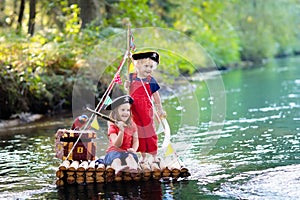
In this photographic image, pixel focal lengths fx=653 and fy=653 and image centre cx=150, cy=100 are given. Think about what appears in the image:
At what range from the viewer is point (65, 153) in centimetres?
952

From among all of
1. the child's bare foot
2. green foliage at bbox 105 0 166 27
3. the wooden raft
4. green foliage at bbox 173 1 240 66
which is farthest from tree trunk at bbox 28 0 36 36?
the child's bare foot

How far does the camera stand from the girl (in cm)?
871

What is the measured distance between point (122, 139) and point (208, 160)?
187 cm

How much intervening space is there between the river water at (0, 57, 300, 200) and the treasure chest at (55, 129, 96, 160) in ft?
1.32

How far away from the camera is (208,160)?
33.3ft

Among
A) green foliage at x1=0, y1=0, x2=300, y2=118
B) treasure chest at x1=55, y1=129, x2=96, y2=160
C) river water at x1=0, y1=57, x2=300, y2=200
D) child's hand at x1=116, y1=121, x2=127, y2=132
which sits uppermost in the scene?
green foliage at x1=0, y1=0, x2=300, y2=118

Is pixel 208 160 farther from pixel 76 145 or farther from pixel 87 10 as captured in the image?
pixel 87 10

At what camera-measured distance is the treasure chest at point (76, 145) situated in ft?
30.8

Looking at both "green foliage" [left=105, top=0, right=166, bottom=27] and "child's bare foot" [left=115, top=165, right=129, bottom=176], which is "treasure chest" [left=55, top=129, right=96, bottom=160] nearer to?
"child's bare foot" [left=115, top=165, right=129, bottom=176]

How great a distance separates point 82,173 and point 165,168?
111 centimetres

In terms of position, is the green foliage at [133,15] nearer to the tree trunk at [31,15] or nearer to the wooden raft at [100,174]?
the tree trunk at [31,15]

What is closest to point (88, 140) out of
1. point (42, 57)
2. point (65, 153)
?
point (65, 153)

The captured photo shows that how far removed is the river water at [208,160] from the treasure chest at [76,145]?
15.9 inches

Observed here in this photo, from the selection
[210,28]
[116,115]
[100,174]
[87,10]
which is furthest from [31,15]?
[210,28]
